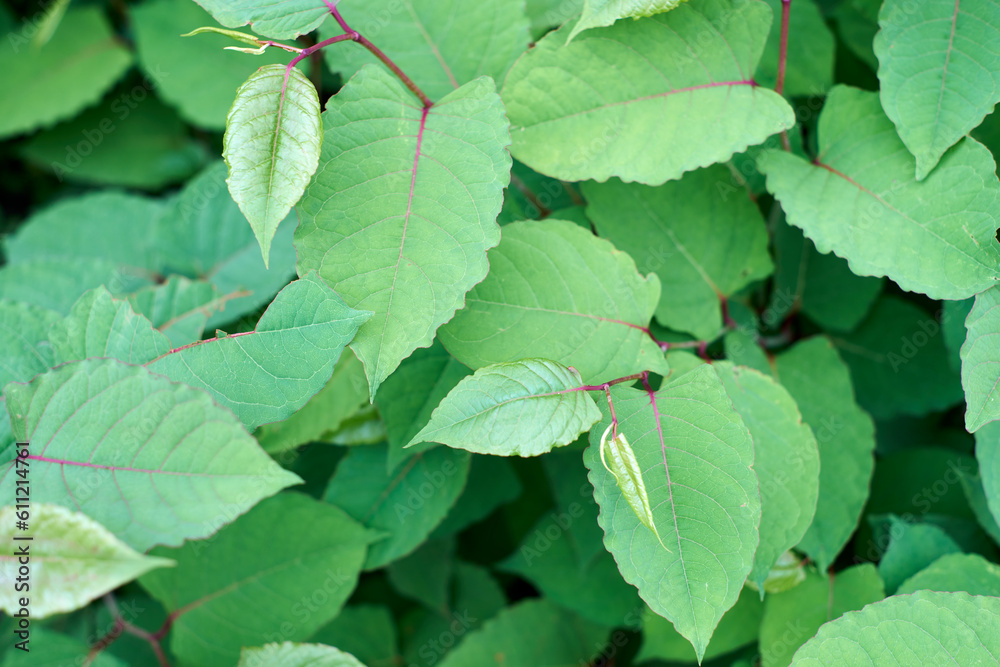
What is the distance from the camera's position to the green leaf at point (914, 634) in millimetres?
1163

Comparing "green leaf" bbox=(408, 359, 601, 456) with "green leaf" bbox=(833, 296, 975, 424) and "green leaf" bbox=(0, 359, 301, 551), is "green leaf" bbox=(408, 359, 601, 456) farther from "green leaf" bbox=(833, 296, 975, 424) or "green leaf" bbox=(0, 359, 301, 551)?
"green leaf" bbox=(833, 296, 975, 424)

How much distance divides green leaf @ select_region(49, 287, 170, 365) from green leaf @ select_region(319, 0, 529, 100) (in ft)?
2.26

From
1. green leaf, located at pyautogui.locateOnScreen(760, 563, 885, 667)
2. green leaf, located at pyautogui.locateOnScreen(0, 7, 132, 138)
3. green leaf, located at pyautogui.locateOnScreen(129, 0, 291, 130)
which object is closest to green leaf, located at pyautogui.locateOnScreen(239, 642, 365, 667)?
green leaf, located at pyautogui.locateOnScreen(760, 563, 885, 667)

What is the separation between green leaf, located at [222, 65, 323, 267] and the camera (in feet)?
3.57

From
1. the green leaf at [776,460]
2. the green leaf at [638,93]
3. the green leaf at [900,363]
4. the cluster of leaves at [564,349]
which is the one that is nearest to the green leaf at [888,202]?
the cluster of leaves at [564,349]

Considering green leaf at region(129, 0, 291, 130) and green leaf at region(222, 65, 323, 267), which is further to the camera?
green leaf at region(129, 0, 291, 130)

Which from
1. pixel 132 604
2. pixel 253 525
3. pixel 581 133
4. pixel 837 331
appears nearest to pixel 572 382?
pixel 581 133

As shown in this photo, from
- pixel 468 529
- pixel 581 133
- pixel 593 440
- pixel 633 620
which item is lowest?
pixel 468 529

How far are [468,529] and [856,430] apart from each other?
4.36 ft

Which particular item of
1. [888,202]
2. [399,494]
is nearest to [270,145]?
[399,494]

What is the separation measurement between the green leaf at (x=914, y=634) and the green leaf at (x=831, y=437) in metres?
0.22

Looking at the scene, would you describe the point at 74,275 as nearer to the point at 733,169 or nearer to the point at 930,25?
the point at 733,169

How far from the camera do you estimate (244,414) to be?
3.85 feet

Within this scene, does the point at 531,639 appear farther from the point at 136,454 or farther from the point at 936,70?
the point at 936,70
